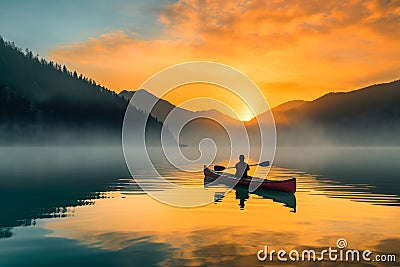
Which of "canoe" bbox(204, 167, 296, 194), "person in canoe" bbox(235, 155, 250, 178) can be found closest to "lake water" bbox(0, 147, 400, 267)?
"canoe" bbox(204, 167, 296, 194)


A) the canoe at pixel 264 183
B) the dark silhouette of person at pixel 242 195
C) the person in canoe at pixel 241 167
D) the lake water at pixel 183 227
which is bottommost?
the lake water at pixel 183 227

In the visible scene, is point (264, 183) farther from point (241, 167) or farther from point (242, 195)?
point (241, 167)

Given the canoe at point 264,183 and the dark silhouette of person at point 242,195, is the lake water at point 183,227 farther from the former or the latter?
the canoe at point 264,183

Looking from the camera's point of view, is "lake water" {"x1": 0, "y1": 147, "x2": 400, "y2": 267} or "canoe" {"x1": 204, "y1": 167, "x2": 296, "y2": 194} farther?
"canoe" {"x1": 204, "y1": 167, "x2": 296, "y2": 194}

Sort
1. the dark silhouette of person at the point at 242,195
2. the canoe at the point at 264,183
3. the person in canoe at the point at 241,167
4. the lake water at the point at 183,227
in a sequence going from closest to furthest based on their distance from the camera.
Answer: the lake water at the point at 183,227 → the dark silhouette of person at the point at 242,195 → the canoe at the point at 264,183 → the person in canoe at the point at 241,167

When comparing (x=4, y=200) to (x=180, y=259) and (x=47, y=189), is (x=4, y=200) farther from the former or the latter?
(x=180, y=259)

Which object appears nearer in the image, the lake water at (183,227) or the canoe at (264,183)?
the lake water at (183,227)

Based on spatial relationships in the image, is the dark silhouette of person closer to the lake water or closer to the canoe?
the lake water

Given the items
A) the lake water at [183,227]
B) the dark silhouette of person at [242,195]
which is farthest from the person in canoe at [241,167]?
the lake water at [183,227]

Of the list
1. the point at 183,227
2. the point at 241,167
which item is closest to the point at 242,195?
the point at 241,167

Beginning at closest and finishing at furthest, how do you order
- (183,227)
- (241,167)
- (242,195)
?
(183,227), (242,195), (241,167)

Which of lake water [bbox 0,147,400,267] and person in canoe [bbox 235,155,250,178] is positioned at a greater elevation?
person in canoe [bbox 235,155,250,178]

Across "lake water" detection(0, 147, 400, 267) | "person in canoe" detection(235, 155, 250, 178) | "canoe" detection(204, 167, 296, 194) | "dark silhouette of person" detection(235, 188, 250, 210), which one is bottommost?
"lake water" detection(0, 147, 400, 267)

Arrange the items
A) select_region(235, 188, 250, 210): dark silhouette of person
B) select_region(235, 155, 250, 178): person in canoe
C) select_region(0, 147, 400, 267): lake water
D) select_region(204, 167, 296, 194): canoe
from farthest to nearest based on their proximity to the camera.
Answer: select_region(235, 155, 250, 178): person in canoe < select_region(204, 167, 296, 194): canoe < select_region(235, 188, 250, 210): dark silhouette of person < select_region(0, 147, 400, 267): lake water
